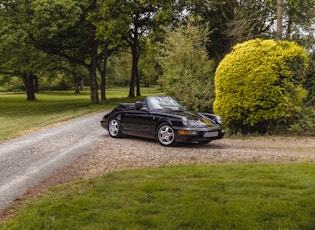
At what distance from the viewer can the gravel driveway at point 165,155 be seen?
725 centimetres

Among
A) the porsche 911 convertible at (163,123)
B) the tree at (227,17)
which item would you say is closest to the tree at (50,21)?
the tree at (227,17)

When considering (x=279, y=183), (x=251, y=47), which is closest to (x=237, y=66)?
(x=251, y=47)

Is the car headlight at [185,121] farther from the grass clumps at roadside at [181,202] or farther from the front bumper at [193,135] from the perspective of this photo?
the grass clumps at roadside at [181,202]

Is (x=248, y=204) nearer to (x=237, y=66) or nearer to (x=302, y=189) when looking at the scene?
(x=302, y=189)

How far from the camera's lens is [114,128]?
1166 cm

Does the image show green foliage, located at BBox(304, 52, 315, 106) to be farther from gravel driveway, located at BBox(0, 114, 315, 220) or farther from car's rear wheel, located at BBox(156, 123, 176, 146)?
car's rear wheel, located at BBox(156, 123, 176, 146)

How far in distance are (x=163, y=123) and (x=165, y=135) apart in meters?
0.36

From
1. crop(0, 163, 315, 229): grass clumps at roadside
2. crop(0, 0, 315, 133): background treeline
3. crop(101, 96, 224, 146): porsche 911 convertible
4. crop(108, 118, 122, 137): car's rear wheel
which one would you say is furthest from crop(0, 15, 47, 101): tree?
crop(0, 163, 315, 229): grass clumps at roadside

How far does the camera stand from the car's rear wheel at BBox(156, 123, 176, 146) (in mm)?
9821

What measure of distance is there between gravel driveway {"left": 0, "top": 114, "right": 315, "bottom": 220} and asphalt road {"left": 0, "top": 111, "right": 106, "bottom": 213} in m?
0.28

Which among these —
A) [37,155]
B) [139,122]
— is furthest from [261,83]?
[37,155]

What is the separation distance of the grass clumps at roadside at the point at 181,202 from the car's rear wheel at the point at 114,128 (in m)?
5.01

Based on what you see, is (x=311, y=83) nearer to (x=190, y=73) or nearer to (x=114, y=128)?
(x=190, y=73)

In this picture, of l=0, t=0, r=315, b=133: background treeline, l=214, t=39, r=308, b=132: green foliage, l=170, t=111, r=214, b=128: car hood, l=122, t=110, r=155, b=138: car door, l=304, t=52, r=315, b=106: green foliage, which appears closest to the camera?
l=170, t=111, r=214, b=128: car hood
